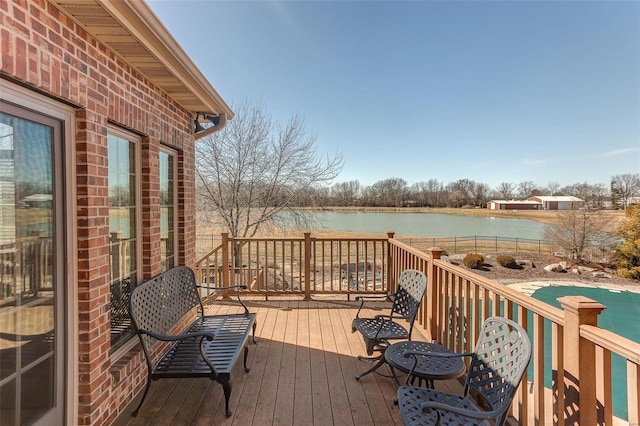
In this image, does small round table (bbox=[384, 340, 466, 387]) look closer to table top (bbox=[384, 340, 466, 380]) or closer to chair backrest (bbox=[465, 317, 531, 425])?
table top (bbox=[384, 340, 466, 380])

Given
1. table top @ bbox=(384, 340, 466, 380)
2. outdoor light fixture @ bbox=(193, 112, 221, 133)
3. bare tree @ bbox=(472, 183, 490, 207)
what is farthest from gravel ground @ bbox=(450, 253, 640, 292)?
bare tree @ bbox=(472, 183, 490, 207)

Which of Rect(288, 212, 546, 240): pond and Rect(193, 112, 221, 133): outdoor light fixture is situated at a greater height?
Rect(193, 112, 221, 133): outdoor light fixture

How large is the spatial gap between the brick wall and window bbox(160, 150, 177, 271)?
1.36 feet

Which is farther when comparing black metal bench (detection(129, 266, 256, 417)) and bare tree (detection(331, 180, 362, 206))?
bare tree (detection(331, 180, 362, 206))

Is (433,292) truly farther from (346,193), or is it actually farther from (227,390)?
(346,193)

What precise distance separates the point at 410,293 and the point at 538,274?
16646 mm

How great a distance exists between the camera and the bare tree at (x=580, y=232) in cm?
1681

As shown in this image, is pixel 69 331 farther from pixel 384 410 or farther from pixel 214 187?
pixel 214 187

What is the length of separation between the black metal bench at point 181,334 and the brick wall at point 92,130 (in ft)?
0.69

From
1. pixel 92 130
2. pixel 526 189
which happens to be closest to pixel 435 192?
pixel 526 189

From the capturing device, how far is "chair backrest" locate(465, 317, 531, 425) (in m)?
1.44

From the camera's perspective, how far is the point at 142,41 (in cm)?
189

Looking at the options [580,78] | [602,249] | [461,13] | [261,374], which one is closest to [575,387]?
[261,374]

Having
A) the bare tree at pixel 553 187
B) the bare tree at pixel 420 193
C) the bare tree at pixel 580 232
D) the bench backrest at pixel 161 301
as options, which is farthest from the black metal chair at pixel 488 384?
the bare tree at pixel 553 187
